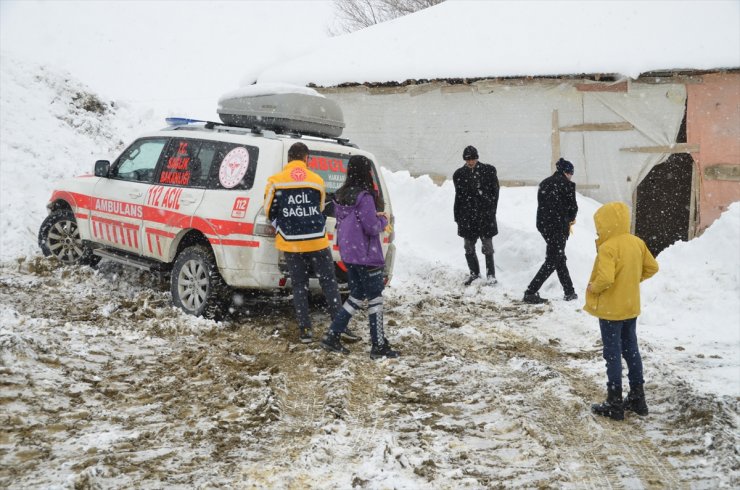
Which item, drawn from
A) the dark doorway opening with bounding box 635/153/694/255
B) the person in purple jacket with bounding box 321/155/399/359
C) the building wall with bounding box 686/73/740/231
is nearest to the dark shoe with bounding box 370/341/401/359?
the person in purple jacket with bounding box 321/155/399/359

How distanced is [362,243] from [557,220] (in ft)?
11.3

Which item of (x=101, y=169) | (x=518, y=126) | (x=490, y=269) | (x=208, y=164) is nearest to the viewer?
(x=208, y=164)

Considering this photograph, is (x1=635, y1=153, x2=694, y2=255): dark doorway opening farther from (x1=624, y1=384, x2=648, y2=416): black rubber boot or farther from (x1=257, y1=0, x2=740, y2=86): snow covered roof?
(x1=624, y1=384, x2=648, y2=416): black rubber boot

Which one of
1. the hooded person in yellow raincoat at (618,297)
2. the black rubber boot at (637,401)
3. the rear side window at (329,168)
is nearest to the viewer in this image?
the hooded person in yellow raincoat at (618,297)

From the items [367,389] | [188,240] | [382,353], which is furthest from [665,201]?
[367,389]

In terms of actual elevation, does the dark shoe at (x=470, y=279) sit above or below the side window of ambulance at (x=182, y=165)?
below

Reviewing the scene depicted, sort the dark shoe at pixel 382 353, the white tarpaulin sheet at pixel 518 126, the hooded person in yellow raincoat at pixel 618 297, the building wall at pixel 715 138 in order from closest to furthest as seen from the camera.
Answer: the hooded person in yellow raincoat at pixel 618 297
the dark shoe at pixel 382 353
the building wall at pixel 715 138
the white tarpaulin sheet at pixel 518 126

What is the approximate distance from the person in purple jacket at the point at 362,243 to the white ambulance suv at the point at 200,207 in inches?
30.6

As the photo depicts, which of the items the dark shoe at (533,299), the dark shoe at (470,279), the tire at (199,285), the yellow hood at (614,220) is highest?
the yellow hood at (614,220)

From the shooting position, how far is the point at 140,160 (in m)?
7.73

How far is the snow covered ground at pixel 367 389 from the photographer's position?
3799 millimetres

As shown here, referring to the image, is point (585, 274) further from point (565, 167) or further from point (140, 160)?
point (140, 160)

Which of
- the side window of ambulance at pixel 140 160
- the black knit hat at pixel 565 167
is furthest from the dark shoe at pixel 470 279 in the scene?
the side window of ambulance at pixel 140 160

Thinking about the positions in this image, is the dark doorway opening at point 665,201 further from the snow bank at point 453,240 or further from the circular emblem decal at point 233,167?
the circular emblem decal at point 233,167
